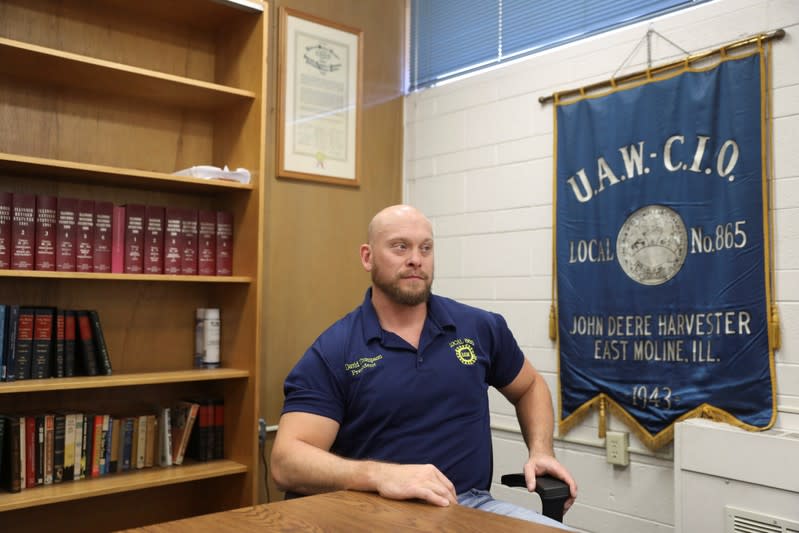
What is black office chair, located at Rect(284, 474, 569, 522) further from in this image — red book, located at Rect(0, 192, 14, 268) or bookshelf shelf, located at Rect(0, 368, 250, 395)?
red book, located at Rect(0, 192, 14, 268)

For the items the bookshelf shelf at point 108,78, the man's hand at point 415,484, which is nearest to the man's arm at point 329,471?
the man's hand at point 415,484

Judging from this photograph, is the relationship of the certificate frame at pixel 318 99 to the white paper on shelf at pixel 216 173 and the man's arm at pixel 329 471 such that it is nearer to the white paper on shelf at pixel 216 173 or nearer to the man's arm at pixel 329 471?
the white paper on shelf at pixel 216 173

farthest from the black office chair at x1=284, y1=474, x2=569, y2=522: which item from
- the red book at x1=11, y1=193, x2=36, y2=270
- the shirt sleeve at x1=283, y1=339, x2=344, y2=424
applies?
the red book at x1=11, y1=193, x2=36, y2=270

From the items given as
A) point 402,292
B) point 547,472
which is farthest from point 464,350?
point 547,472

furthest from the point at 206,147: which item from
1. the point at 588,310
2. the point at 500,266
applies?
the point at 588,310

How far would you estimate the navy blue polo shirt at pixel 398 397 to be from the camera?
75.7 inches

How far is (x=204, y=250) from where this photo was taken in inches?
112

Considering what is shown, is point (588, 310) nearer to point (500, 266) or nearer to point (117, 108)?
point (500, 266)

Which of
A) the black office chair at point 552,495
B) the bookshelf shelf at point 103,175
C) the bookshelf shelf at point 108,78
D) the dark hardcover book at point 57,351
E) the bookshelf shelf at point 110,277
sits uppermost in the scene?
the bookshelf shelf at point 108,78

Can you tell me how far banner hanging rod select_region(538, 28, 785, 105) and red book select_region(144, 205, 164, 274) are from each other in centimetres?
163

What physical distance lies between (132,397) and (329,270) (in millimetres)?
1040

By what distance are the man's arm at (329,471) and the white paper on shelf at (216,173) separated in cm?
122

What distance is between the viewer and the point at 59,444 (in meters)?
2.45

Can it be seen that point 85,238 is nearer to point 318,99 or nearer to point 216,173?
point 216,173
